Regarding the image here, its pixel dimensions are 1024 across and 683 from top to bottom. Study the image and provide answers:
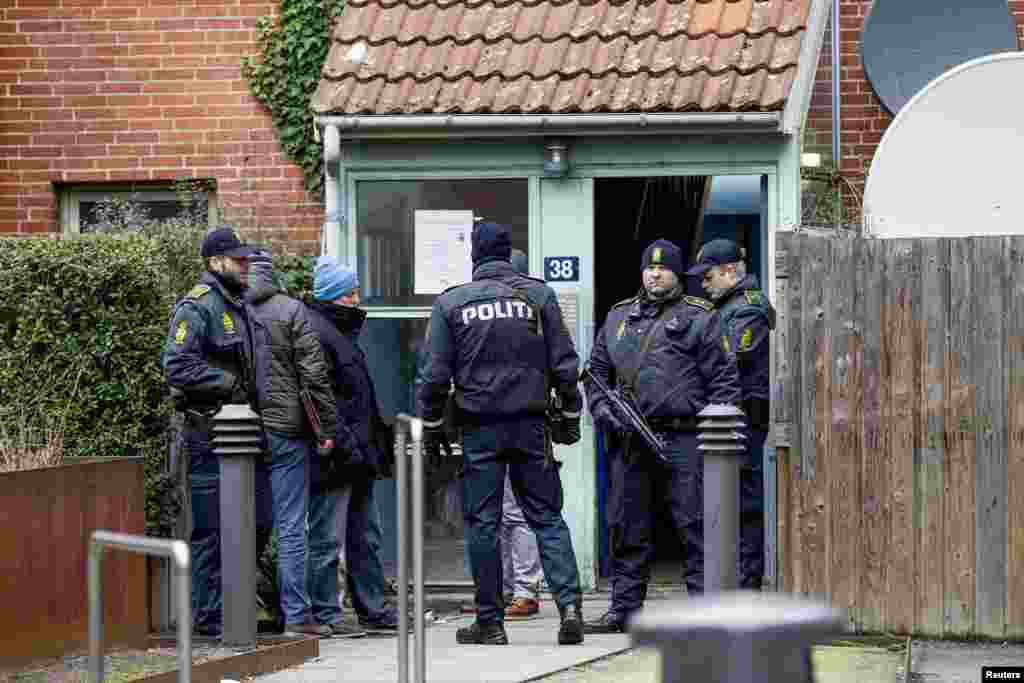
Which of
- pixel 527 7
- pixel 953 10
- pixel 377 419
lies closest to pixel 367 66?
pixel 527 7

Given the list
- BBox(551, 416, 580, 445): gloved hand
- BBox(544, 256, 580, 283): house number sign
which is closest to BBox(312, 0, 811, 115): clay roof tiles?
BBox(544, 256, 580, 283): house number sign

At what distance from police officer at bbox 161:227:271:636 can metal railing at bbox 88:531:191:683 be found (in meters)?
2.79

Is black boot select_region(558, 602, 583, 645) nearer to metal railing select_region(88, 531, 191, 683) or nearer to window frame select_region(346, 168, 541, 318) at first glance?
window frame select_region(346, 168, 541, 318)

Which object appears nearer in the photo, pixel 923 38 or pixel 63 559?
pixel 63 559

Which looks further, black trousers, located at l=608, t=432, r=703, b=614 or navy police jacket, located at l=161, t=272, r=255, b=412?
black trousers, located at l=608, t=432, r=703, b=614

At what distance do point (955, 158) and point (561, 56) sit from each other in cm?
251

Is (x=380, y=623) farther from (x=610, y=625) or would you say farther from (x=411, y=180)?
(x=411, y=180)

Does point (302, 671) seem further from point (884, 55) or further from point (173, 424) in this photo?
point (884, 55)

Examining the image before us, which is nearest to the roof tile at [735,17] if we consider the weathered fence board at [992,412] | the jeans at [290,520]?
the weathered fence board at [992,412]

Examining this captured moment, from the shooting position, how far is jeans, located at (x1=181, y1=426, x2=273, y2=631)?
29.7 feet

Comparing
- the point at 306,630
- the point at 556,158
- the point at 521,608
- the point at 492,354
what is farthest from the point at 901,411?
the point at 306,630

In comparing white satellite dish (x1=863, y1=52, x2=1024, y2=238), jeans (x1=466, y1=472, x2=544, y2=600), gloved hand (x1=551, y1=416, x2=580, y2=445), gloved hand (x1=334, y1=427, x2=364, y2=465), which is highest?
white satellite dish (x1=863, y1=52, x2=1024, y2=238)

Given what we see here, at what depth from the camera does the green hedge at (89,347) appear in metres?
9.02

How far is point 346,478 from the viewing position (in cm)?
937
